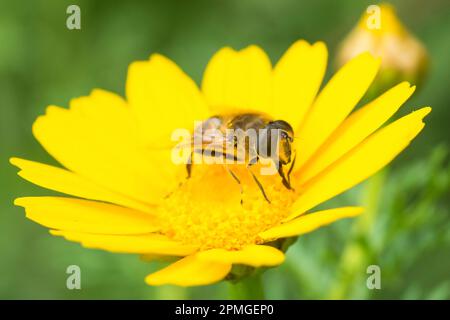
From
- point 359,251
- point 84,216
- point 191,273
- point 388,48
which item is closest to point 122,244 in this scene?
point 191,273

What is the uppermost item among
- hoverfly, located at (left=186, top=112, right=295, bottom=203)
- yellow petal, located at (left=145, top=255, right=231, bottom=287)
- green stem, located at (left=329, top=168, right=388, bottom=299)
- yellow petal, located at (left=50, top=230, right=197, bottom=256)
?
hoverfly, located at (left=186, top=112, right=295, bottom=203)

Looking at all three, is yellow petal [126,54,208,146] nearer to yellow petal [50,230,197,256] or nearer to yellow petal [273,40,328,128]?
yellow petal [273,40,328,128]

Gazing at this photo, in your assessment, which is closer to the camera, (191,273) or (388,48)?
(191,273)

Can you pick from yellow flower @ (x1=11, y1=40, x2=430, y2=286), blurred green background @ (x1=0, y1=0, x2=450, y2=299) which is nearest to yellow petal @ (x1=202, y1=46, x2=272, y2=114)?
yellow flower @ (x1=11, y1=40, x2=430, y2=286)

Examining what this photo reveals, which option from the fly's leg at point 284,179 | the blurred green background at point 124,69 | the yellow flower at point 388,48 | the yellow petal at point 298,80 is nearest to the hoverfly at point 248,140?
the fly's leg at point 284,179

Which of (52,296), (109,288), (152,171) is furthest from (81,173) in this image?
(52,296)

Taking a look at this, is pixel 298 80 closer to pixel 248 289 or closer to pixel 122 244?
pixel 248 289
